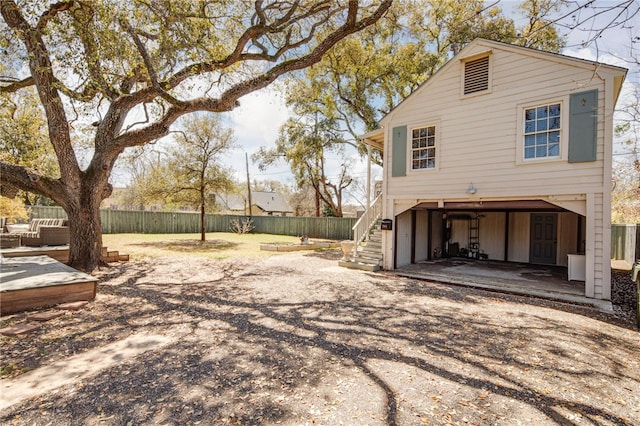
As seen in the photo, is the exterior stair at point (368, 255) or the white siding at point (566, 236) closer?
the exterior stair at point (368, 255)

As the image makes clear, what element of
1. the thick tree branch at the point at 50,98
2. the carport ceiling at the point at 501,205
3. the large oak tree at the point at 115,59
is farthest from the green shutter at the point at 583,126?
the thick tree branch at the point at 50,98

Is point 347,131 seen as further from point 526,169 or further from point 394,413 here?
point 394,413

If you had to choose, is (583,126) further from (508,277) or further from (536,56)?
(508,277)

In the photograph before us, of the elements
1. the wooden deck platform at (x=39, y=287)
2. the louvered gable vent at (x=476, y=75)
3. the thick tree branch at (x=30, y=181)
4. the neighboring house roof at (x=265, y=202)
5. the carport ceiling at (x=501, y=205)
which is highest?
the louvered gable vent at (x=476, y=75)

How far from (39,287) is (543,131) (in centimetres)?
1079

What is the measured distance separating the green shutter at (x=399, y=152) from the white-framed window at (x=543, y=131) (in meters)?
3.07

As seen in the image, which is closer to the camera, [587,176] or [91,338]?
[91,338]

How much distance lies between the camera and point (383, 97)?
15570mm

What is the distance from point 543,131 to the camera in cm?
723

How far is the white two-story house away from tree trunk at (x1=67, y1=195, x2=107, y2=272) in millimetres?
8390

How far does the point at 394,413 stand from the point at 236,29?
10051 mm

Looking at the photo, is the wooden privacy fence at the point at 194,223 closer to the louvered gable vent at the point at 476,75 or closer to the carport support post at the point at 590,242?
the louvered gable vent at the point at 476,75

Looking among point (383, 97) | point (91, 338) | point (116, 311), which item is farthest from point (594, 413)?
point (383, 97)

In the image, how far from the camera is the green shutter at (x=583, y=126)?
21.5 feet
